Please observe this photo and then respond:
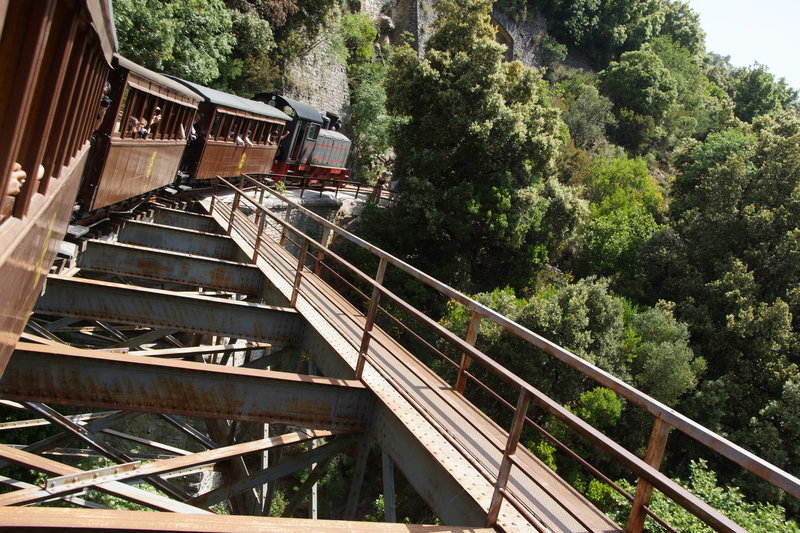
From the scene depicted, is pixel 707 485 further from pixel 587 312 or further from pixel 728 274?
pixel 728 274

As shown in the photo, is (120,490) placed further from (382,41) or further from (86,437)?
(382,41)

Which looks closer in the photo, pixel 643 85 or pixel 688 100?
pixel 643 85

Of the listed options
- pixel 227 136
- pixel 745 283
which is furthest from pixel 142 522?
pixel 745 283

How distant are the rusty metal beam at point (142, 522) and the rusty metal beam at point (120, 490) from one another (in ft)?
2.93

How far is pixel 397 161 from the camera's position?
27281mm

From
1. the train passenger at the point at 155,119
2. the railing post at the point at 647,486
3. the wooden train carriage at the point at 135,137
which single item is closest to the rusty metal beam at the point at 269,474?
the railing post at the point at 647,486

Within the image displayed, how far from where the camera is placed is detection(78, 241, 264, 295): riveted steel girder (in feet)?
24.9

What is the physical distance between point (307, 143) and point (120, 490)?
24.6 metres

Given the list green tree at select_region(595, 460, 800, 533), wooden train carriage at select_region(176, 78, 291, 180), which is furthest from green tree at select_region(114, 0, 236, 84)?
green tree at select_region(595, 460, 800, 533)

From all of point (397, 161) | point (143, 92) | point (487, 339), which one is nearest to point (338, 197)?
point (397, 161)

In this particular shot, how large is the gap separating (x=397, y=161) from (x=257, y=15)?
9.23 meters

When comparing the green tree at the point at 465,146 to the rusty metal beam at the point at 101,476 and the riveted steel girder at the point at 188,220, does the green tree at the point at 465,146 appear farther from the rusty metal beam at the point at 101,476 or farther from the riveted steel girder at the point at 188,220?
the rusty metal beam at the point at 101,476

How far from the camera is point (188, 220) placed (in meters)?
12.5

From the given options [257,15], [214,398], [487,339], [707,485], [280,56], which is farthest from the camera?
[280,56]
